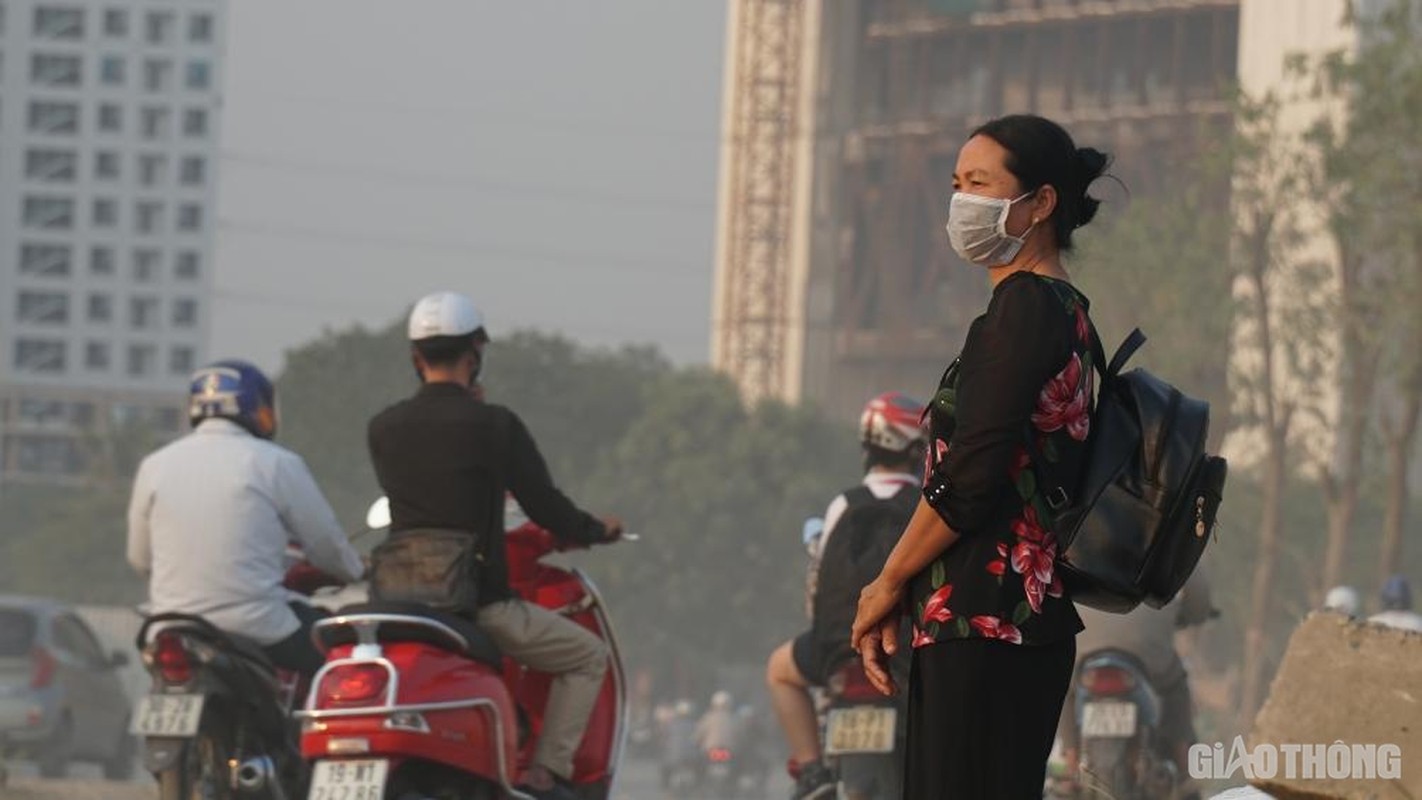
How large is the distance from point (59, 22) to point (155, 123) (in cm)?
943

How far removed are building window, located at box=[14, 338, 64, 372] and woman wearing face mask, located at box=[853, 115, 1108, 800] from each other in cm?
17050

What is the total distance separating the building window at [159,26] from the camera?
586 feet

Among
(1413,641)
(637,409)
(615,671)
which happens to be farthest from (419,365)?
(637,409)

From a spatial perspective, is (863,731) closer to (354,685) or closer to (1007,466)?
(354,685)

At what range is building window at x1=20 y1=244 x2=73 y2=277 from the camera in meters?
176

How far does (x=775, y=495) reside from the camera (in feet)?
257

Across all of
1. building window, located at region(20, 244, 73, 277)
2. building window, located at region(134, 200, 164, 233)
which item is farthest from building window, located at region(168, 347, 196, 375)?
building window, located at region(20, 244, 73, 277)

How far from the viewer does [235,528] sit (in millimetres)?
9641

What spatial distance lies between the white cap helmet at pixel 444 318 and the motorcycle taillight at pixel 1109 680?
2.93m

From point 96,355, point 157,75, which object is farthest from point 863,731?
point 157,75

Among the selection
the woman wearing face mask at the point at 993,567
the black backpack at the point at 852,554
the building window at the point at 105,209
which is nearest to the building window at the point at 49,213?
the building window at the point at 105,209

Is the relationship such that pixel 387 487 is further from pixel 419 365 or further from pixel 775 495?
pixel 775 495

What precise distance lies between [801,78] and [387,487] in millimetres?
105656

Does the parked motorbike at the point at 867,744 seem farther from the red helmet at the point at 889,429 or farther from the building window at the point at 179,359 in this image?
the building window at the point at 179,359
